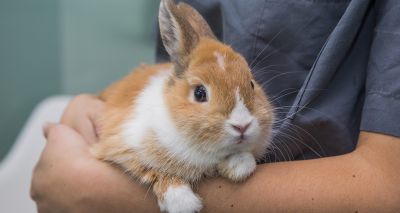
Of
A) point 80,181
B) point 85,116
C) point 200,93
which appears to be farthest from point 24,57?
point 200,93

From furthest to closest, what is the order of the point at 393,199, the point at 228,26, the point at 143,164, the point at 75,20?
1. the point at 75,20
2. the point at 228,26
3. the point at 143,164
4. the point at 393,199

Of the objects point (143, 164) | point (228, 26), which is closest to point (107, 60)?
point (228, 26)

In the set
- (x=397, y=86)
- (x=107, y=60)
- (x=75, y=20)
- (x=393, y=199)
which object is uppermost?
(x=397, y=86)

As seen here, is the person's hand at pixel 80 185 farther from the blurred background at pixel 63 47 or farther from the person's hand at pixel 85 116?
the blurred background at pixel 63 47

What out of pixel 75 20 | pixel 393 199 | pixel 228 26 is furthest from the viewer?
pixel 75 20

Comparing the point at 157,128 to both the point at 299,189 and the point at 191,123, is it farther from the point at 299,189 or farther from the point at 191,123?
the point at 299,189

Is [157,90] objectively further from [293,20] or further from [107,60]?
[107,60]

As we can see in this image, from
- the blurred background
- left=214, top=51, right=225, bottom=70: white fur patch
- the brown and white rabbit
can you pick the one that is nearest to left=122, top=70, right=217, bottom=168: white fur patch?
the brown and white rabbit

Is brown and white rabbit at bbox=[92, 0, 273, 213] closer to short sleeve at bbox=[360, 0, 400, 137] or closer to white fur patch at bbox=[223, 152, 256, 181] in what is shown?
white fur patch at bbox=[223, 152, 256, 181]
